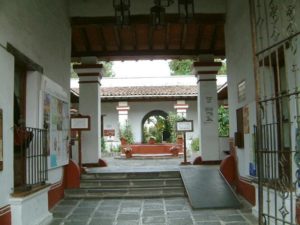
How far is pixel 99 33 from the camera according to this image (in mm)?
10211

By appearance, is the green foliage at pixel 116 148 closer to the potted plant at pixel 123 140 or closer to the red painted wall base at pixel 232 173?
the potted plant at pixel 123 140

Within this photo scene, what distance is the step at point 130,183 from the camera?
27.7 ft

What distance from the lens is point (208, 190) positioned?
768 centimetres

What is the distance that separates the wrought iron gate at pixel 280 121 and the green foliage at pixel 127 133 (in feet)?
41.3

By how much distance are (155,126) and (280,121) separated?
15650 mm

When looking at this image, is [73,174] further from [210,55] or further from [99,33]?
[210,55]

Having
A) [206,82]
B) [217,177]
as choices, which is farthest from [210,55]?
[217,177]

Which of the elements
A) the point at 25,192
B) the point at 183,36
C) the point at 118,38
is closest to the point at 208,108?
the point at 183,36

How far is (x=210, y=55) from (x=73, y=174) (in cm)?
569

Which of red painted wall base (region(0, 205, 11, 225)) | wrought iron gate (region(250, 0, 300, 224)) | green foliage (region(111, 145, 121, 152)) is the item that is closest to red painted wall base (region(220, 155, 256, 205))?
wrought iron gate (region(250, 0, 300, 224))

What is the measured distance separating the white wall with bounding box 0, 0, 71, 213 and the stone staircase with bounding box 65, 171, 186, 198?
0.83 meters

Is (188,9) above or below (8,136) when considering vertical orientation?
above

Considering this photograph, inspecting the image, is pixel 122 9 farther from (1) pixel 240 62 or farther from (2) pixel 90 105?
(2) pixel 90 105

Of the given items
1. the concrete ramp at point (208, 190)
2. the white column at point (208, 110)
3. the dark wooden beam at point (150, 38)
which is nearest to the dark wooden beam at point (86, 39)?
the dark wooden beam at point (150, 38)
